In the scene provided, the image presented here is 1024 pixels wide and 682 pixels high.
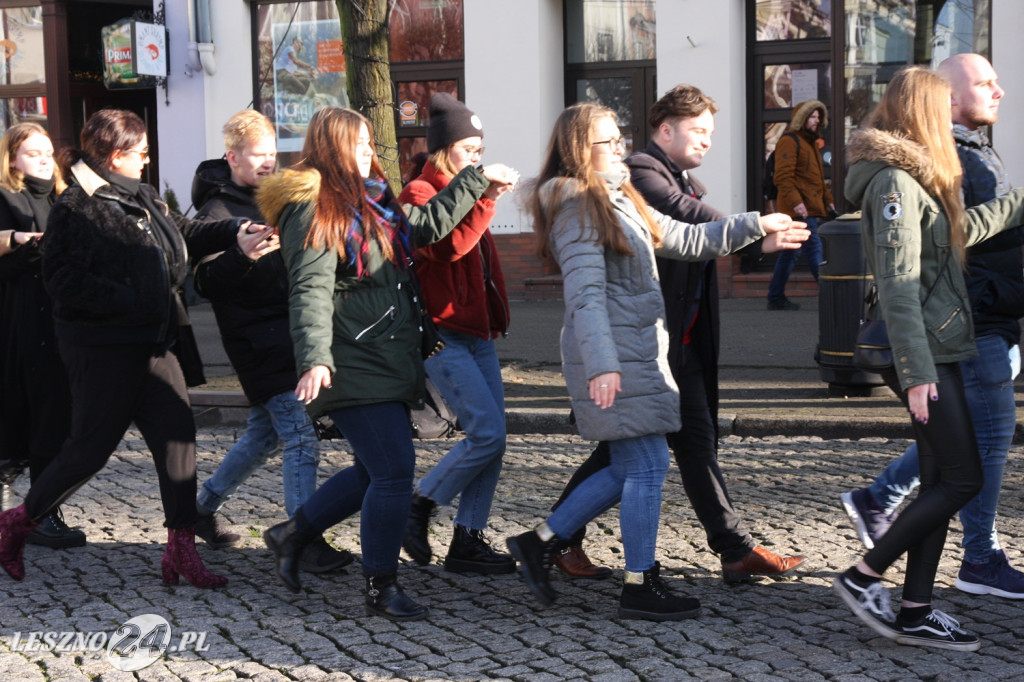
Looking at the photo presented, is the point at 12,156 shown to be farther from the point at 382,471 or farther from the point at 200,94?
the point at 200,94

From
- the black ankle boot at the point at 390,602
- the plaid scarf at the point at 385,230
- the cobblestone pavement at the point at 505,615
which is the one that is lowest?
the cobblestone pavement at the point at 505,615

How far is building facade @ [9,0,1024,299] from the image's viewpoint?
14172mm

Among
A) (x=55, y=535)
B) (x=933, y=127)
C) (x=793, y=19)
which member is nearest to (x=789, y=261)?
(x=793, y=19)

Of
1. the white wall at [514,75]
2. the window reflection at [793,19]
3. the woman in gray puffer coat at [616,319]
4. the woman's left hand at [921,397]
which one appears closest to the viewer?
the woman's left hand at [921,397]

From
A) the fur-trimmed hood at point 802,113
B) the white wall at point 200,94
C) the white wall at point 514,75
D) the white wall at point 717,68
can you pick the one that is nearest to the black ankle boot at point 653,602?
the fur-trimmed hood at point 802,113

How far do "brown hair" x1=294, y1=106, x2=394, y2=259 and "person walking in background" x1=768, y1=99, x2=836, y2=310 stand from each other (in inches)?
344

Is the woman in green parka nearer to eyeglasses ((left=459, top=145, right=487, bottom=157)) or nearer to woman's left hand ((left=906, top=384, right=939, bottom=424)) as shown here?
eyeglasses ((left=459, top=145, right=487, bottom=157))

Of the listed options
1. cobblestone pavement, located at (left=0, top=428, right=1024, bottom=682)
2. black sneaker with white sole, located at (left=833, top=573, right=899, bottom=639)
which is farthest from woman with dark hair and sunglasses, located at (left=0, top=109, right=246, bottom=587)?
black sneaker with white sole, located at (left=833, top=573, right=899, bottom=639)

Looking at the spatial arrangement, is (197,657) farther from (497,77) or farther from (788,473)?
(497,77)

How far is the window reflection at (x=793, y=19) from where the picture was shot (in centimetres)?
1447

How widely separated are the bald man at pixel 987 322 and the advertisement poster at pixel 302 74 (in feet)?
40.3

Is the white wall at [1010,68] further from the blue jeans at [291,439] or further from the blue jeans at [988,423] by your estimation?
the blue jeans at [291,439]

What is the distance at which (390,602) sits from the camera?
15.6ft

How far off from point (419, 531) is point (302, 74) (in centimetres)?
1199
